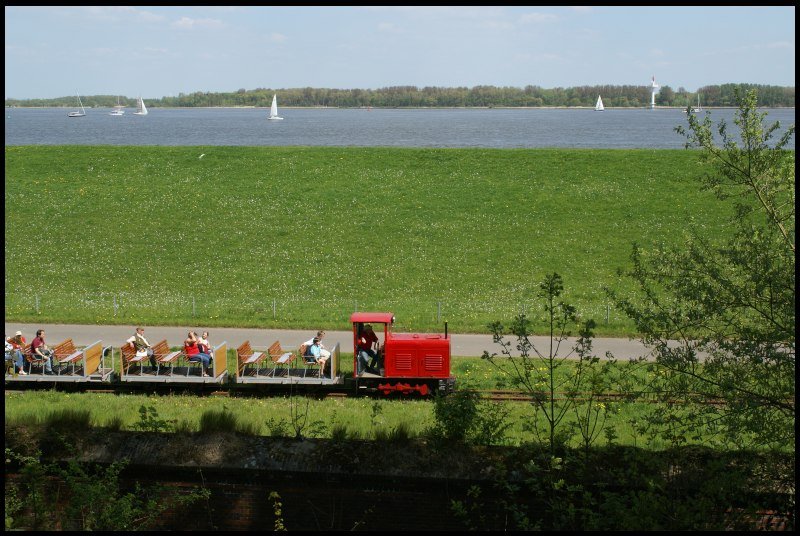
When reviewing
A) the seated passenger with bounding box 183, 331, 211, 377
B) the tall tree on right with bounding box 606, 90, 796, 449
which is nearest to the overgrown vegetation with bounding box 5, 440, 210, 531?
the tall tree on right with bounding box 606, 90, 796, 449

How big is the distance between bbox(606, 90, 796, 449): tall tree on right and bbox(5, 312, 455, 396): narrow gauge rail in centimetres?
758

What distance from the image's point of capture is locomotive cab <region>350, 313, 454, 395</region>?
17.9 metres

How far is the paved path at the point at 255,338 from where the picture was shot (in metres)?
→ 22.6

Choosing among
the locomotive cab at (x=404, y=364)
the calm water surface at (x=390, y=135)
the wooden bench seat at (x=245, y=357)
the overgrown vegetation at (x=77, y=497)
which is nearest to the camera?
the overgrown vegetation at (x=77, y=497)

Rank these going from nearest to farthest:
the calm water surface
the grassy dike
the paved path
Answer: the paved path < the grassy dike < the calm water surface

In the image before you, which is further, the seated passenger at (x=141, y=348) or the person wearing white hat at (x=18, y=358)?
the seated passenger at (x=141, y=348)

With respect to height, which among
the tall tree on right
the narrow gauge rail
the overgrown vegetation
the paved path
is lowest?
the paved path

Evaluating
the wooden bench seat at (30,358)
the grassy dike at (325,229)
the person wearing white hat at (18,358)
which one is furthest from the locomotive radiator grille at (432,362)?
the person wearing white hat at (18,358)

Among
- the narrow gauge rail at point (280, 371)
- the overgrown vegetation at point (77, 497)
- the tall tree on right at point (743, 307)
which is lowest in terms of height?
the narrow gauge rail at point (280, 371)

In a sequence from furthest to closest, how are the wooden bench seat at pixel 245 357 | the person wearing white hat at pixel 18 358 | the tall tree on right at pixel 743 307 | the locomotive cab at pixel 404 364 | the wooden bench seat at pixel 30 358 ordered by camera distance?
the wooden bench seat at pixel 30 358 → the person wearing white hat at pixel 18 358 → the wooden bench seat at pixel 245 357 → the locomotive cab at pixel 404 364 → the tall tree on right at pixel 743 307

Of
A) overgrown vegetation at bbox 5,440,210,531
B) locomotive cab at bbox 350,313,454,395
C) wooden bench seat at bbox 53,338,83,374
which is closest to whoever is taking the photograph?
overgrown vegetation at bbox 5,440,210,531

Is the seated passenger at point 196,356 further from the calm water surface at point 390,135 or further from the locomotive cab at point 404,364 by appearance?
the calm water surface at point 390,135

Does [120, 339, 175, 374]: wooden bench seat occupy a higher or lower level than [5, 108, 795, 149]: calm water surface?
lower

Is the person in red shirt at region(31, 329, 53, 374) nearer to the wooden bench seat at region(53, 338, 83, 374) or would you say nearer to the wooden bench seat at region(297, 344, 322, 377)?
the wooden bench seat at region(53, 338, 83, 374)
